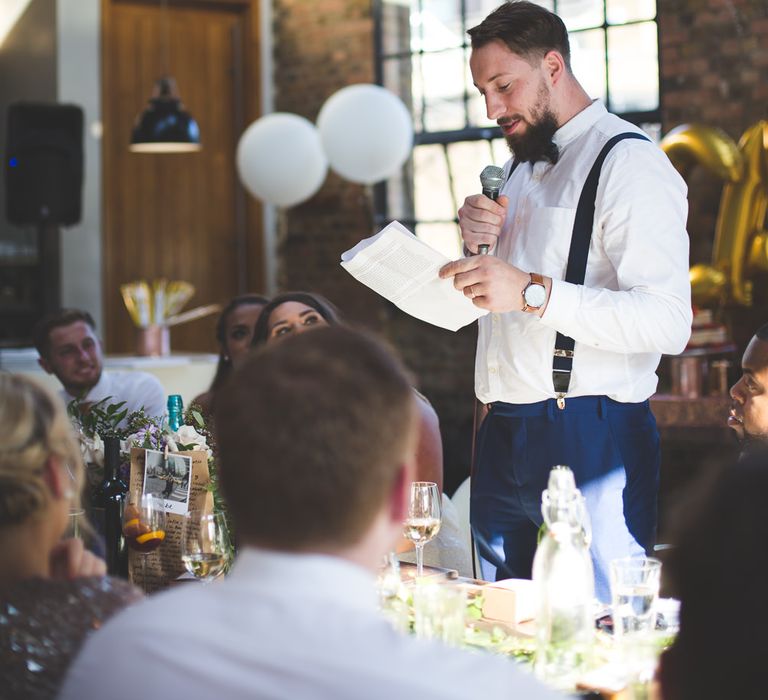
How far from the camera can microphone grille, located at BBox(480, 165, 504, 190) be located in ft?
7.19

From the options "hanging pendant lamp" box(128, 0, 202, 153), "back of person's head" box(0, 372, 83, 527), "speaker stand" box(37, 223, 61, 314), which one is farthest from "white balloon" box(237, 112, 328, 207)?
"back of person's head" box(0, 372, 83, 527)

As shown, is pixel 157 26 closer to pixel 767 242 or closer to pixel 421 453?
pixel 767 242

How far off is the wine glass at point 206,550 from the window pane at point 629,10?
5.09 meters

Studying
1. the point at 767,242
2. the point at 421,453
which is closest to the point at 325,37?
the point at 767,242

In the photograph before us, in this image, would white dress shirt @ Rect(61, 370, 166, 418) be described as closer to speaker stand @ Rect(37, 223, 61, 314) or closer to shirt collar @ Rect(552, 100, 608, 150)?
shirt collar @ Rect(552, 100, 608, 150)

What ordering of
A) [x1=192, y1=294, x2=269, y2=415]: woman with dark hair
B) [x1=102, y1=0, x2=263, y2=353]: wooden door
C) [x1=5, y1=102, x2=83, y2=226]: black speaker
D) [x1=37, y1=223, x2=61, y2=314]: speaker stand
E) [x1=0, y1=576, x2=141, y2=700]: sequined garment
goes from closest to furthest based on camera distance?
[x1=0, y1=576, x2=141, y2=700]: sequined garment, [x1=192, y1=294, x2=269, y2=415]: woman with dark hair, [x1=5, y1=102, x2=83, y2=226]: black speaker, [x1=37, y1=223, x2=61, y2=314]: speaker stand, [x1=102, y1=0, x2=263, y2=353]: wooden door

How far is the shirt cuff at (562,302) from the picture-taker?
2.10 metres

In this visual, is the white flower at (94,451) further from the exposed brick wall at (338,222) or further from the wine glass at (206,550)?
the exposed brick wall at (338,222)

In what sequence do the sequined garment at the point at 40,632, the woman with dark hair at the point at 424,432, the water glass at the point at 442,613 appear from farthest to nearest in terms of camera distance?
the woman with dark hair at the point at 424,432
the water glass at the point at 442,613
the sequined garment at the point at 40,632

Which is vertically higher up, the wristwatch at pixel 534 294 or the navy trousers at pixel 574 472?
the wristwatch at pixel 534 294

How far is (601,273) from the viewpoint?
7.41 ft

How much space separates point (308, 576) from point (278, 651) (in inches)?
3.4

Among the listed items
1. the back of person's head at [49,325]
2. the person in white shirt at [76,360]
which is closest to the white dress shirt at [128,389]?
the person in white shirt at [76,360]

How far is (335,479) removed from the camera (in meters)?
→ 0.94
